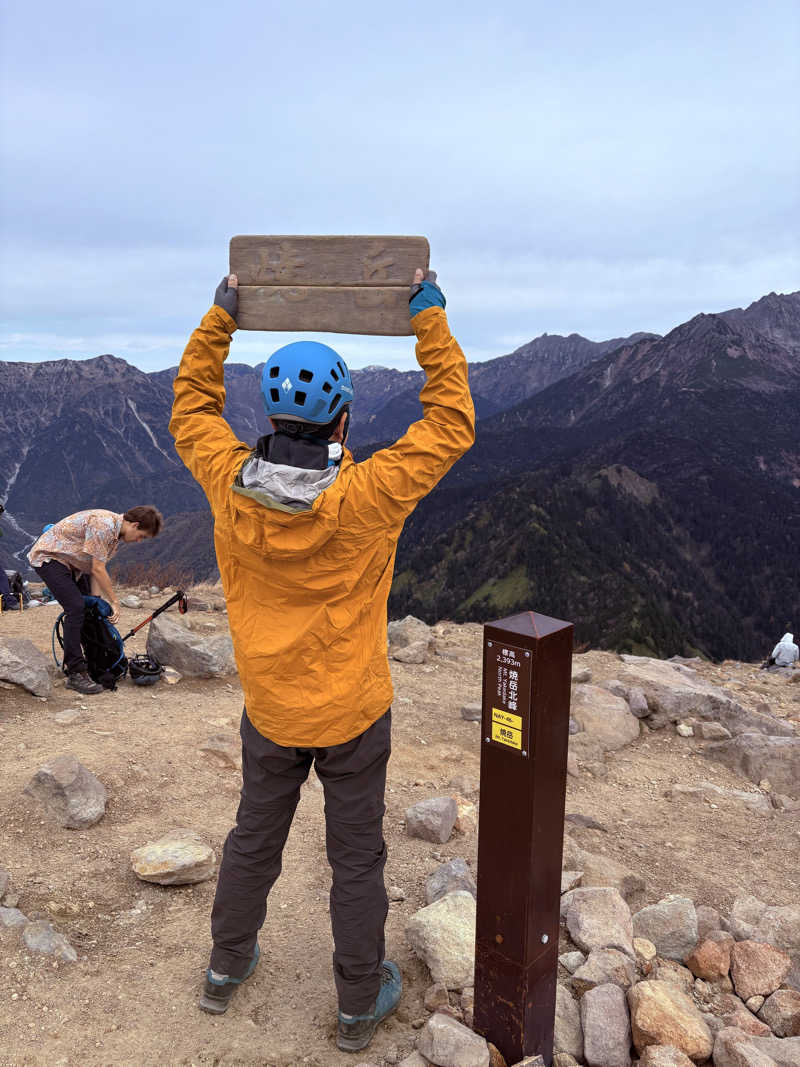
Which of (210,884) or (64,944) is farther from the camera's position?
(210,884)

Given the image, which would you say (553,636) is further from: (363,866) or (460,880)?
(460,880)

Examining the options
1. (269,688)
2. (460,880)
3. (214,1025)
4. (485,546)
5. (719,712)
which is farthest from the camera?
(485,546)

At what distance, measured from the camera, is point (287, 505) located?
2.57 meters

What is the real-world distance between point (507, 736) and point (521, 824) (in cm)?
34

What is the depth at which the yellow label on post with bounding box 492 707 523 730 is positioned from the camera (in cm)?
278

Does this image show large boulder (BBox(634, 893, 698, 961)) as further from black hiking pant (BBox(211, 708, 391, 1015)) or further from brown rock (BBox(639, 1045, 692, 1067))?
black hiking pant (BBox(211, 708, 391, 1015))

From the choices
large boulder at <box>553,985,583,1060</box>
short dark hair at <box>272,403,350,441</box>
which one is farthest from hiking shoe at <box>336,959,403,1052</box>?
short dark hair at <box>272,403,350,441</box>

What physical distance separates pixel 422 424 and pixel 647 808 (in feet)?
17.0

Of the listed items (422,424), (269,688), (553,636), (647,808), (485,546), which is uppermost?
(422,424)

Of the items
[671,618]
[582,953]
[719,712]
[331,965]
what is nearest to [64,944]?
[331,965]

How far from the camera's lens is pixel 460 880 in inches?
176

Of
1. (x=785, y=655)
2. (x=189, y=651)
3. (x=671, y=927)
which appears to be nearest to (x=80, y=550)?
(x=189, y=651)

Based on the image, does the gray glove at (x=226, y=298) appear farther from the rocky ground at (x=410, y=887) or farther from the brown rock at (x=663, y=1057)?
the brown rock at (x=663, y=1057)

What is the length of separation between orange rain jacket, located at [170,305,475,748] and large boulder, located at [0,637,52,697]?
5.32m
